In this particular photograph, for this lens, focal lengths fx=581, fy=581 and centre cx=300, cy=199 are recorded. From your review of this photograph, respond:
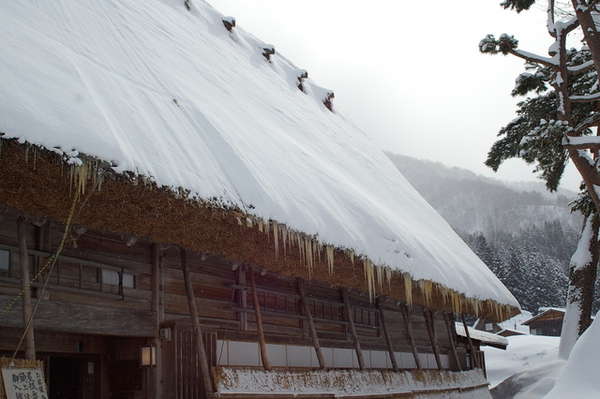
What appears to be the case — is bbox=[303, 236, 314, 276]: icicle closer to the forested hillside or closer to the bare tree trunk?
the bare tree trunk

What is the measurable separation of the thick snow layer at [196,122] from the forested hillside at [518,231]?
43602mm

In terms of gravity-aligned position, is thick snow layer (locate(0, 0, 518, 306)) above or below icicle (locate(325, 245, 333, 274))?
above

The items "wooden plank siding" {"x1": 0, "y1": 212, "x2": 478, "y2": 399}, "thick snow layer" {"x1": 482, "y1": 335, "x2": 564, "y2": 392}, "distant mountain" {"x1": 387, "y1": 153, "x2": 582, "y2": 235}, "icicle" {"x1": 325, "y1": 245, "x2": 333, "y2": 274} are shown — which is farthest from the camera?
"distant mountain" {"x1": 387, "y1": 153, "x2": 582, "y2": 235}

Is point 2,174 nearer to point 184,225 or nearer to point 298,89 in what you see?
point 184,225

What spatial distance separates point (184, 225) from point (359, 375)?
155 inches

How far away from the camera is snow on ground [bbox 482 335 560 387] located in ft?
70.7

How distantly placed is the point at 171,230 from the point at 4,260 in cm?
145

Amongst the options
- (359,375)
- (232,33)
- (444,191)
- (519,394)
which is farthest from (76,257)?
(444,191)

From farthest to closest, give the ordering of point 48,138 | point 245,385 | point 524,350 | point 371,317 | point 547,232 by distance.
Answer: point 547,232
point 524,350
point 371,317
point 245,385
point 48,138

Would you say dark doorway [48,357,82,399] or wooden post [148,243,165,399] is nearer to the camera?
wooden post [148,243,165,399]

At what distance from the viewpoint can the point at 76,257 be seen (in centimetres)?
560

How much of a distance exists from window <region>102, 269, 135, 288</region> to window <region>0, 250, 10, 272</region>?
99 cm

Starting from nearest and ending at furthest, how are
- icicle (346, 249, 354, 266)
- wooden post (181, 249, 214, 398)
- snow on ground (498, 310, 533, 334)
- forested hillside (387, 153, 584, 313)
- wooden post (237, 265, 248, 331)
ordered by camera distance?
wooden post (181, 249, 214, 398), icicle (346, 249, 354, 266), wooden post (237, 265, 248, 331), forested hillside (387, 153, 584, 313), snow on ground (498, 310, 533, 334)

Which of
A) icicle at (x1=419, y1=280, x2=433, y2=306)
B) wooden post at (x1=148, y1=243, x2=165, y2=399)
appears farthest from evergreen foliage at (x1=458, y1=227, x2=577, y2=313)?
wooden post at (x1=148, y1=243, x2=165, y2=399)
